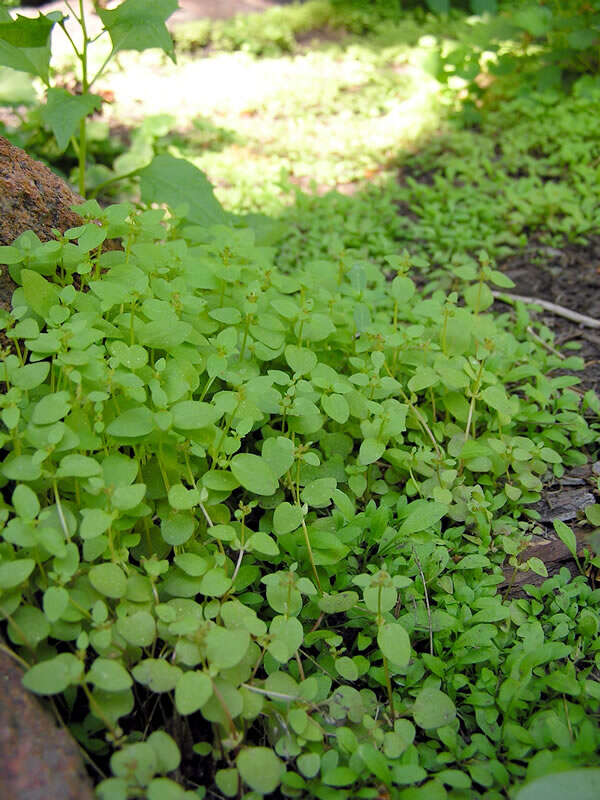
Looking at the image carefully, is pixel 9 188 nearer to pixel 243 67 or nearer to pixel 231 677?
pixel 231 677

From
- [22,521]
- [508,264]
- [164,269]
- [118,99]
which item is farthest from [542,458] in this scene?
[118,99]

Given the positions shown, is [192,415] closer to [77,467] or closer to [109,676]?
[77,467]

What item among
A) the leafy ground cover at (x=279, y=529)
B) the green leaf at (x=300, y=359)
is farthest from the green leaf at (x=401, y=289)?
the green leaf at (x=300, y=359)

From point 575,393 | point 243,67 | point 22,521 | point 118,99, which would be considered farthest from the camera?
point 243,67

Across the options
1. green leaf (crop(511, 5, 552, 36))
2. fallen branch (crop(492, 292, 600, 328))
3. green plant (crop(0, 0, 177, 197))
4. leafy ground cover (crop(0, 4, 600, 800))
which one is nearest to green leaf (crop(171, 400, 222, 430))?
leafy ground cover (crop(0, 4, 600, 800))

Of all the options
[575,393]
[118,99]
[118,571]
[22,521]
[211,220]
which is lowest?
[575,393]

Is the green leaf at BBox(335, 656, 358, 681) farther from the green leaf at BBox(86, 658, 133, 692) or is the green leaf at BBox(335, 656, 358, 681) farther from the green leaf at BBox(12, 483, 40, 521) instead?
the green leaf at BBox(12, 483, 40, 521)

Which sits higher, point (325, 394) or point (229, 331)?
point (229, 331)

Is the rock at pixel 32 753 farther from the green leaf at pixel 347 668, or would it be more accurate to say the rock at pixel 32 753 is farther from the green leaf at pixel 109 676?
the green leaf at pixel 347 668
